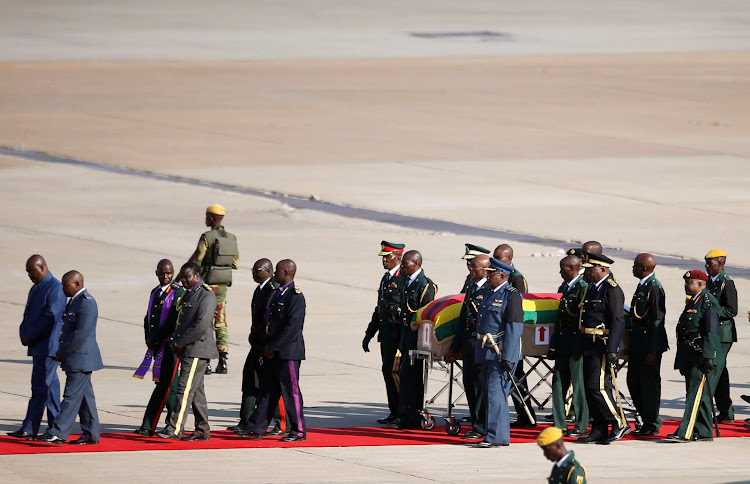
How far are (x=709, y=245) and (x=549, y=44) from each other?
134ft

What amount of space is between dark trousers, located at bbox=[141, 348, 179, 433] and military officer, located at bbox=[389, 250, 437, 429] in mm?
2160

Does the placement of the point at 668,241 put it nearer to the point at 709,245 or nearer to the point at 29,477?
the point at 709,245

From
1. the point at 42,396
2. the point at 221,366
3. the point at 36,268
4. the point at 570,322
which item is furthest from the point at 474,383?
the point at 221,366

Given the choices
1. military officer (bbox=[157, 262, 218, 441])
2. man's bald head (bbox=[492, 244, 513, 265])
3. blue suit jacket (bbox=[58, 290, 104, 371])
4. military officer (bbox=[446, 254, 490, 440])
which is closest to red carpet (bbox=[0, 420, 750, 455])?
military officer (bbox=[157, 262, 218, 441])

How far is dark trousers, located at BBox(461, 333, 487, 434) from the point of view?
47.2 feet

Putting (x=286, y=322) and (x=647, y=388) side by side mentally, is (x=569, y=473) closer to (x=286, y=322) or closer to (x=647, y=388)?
(x=286, y=322)

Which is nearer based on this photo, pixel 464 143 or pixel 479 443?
pixel 479 443

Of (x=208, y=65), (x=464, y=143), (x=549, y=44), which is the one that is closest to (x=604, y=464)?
(x=464, y=143)

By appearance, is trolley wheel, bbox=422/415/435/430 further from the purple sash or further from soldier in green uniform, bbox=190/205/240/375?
soldier in green uniform, bbox=190/205/240/375

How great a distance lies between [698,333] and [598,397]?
1.08 meters

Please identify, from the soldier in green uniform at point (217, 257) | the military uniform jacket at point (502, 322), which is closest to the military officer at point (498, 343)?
the military uniform jacket at point (502, 322)

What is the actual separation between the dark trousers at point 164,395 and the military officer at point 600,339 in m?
3.65

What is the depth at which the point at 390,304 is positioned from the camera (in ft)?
50.0

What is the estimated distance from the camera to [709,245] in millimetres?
26656
